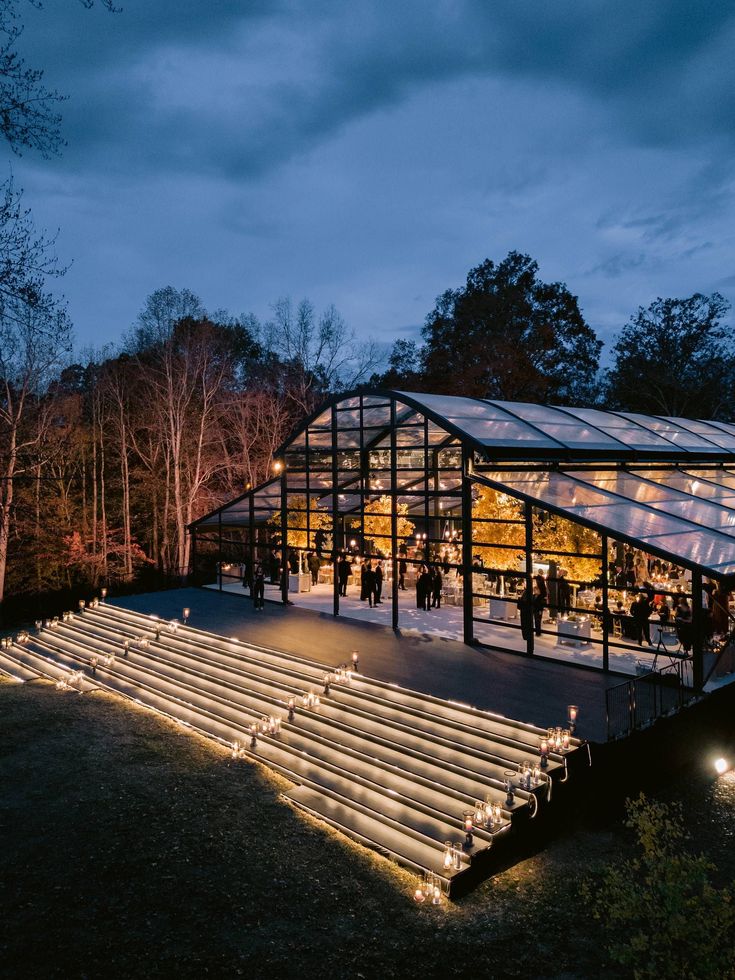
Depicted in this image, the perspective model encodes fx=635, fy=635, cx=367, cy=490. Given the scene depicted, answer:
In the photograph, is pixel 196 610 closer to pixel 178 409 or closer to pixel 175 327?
pixel 178 409

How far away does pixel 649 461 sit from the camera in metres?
18.1

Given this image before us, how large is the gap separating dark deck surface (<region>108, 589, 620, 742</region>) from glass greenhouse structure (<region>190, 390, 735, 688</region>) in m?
0.67

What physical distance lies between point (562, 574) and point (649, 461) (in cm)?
603

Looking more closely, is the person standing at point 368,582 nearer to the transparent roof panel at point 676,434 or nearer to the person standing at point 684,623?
the person standing at point 684,623

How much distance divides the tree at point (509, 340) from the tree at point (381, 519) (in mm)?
20371

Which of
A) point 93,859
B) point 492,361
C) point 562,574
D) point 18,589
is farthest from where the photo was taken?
point 492,361

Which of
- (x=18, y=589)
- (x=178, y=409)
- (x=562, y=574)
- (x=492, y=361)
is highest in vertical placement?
(x=492, y=361)

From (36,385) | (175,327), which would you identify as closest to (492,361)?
(175,327)

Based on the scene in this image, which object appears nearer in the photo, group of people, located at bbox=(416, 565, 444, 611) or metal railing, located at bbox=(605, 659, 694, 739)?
metal railing, located at bbox=(605, 659, 694, 739)

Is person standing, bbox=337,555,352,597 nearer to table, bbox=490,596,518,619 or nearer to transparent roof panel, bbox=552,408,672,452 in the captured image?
table, bbox=490,596,518,619

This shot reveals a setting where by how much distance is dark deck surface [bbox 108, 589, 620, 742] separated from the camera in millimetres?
10508

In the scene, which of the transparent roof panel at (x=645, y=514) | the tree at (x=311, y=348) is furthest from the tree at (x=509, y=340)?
the transparent roof panel at (x=645, y=514)

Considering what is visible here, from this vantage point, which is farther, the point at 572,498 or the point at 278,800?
the point at 572,498

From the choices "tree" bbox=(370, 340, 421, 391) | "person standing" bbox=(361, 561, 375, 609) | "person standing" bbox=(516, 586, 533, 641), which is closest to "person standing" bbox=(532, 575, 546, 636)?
"person standing" bbox=(516, 586, 533, 641)
